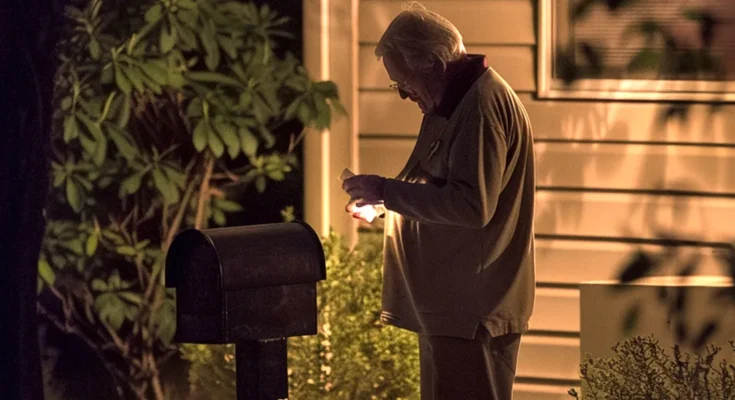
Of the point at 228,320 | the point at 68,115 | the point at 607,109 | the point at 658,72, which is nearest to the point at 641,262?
the point at 658,72

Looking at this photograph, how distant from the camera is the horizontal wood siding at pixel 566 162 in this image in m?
5.56

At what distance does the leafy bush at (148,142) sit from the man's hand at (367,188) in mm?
1962

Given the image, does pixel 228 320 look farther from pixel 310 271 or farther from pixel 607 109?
pixel 607 109

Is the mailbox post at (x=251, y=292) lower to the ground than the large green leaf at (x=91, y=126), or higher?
lower

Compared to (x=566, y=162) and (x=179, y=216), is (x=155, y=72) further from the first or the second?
(x=566, y=162)

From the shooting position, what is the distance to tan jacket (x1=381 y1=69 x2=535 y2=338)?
12.1 ft

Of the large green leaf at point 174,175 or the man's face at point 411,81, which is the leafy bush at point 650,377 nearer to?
the man's face at point 411,81

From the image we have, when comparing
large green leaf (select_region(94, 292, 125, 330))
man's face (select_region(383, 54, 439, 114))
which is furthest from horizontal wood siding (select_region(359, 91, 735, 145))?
man's face (select_region(383, 54, 439, 114))

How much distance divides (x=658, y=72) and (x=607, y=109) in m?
4.19

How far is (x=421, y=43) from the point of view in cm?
377

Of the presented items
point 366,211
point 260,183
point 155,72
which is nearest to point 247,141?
point 260,183

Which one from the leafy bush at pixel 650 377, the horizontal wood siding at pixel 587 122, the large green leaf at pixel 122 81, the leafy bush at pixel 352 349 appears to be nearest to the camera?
the leafy bush at pixel 650 377

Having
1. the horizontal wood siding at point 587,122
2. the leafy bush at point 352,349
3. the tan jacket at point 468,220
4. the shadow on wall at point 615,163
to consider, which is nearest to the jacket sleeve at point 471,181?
the tan jacket at point 468,220

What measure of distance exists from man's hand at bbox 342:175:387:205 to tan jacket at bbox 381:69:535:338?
1.4 inches
